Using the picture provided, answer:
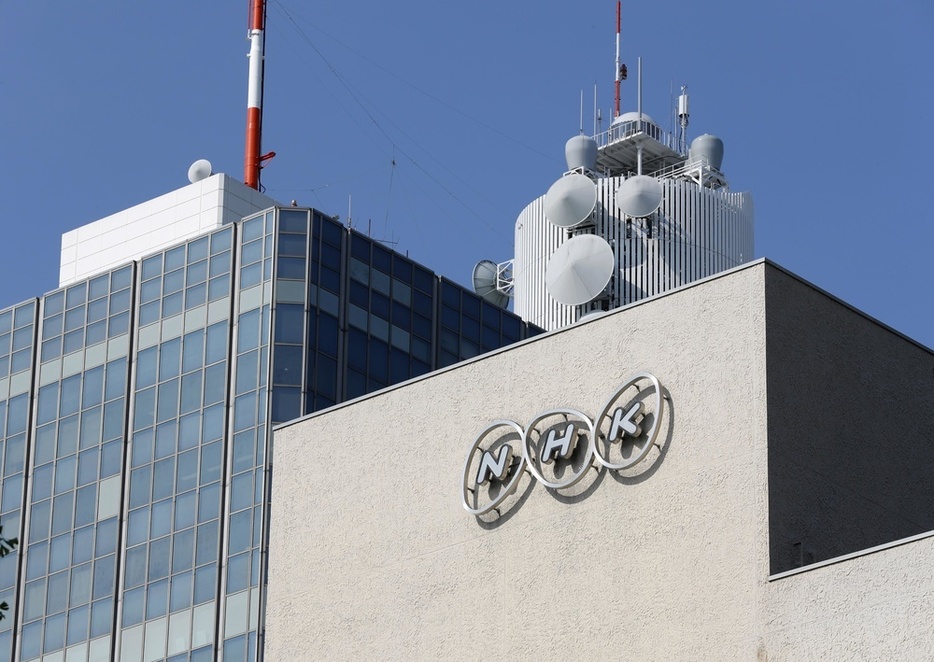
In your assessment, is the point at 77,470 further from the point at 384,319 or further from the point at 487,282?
the point at 487,282

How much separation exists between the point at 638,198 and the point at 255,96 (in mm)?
25101

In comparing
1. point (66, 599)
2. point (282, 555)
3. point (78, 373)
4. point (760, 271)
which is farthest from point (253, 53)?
point (760, 271)

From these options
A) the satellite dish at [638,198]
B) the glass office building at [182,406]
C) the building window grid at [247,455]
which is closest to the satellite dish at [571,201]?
the satellite dish at [638,198]

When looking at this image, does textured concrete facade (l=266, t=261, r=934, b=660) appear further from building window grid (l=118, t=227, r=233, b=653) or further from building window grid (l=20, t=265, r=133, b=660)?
building window grid (l=20, t=265, r=133, b=660)

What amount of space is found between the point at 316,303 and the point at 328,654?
116 ft

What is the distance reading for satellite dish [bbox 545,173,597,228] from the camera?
10269 cm

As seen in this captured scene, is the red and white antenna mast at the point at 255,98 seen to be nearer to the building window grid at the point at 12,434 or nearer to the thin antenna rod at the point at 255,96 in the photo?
the thin antenna rod at the point at 255,96

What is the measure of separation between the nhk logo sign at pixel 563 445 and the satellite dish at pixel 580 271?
43.6m

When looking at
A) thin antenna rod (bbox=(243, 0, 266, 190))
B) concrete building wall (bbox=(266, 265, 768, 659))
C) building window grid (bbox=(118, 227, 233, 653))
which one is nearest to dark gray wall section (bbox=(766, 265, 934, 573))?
concrete building wall (bbox=(266, 265, 768, 659))

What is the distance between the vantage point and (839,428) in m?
34.1

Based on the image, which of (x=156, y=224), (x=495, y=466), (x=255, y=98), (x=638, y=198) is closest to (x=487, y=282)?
(x=638, y=198)

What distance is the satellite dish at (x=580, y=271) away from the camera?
80438 millimetres

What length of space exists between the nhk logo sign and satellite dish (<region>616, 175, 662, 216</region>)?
71286 millimetres

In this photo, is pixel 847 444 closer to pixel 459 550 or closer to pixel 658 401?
pixel 658 401
